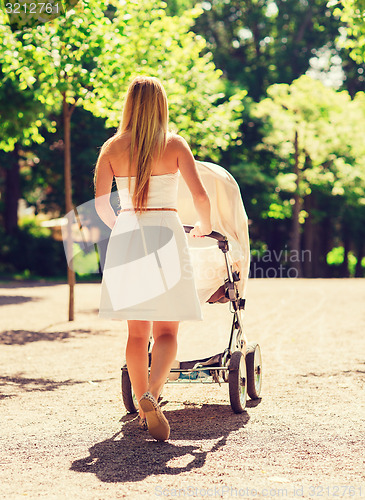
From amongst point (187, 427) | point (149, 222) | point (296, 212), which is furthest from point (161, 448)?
point (296, 212)

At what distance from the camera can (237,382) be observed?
5363 mm

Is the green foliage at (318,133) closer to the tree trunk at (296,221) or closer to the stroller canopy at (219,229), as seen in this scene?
the tree trunk at (296,221)

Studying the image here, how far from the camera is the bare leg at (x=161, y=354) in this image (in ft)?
15.4

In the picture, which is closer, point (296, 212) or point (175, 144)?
point (175, 144)

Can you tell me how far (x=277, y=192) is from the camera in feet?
111

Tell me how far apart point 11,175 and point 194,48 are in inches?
548

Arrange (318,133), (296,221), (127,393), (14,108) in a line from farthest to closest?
(296,221), (318,133), (14,108), (127,393)

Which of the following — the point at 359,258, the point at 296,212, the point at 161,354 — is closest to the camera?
the point at 161,354

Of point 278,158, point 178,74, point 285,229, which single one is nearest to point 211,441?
point 178,74

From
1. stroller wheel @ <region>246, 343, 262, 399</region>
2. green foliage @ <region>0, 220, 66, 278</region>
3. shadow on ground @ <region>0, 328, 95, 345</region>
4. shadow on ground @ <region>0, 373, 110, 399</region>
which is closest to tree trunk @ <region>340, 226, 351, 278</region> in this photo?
green foliage @ <region>0, 220, 66, 278</region>

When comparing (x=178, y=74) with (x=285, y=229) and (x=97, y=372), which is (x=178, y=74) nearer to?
(x=97, y=372)

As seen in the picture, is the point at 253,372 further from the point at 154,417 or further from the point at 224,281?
the point at 154,417

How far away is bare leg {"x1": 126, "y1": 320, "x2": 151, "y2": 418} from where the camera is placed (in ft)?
15.8

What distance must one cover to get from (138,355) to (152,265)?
57 cm
